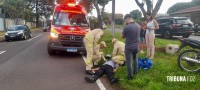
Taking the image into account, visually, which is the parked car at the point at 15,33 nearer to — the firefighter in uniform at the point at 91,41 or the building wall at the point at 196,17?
the firefighter in uniform at the point at 91,41

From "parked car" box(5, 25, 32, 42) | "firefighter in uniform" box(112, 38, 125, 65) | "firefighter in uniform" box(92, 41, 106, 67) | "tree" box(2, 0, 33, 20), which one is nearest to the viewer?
"firefighter in uniform" box(112, 38, 125, 65)

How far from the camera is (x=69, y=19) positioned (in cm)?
1381

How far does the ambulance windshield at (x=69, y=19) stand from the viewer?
13568mm

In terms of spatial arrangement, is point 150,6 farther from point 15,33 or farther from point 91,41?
point 15,33

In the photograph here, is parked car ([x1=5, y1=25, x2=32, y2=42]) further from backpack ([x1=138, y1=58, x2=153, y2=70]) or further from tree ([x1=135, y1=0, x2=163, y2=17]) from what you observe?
backpack ([x1=138, y1=58, x2=153, y2=70])

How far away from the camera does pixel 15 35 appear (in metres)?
25.5

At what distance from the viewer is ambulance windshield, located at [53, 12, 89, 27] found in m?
13.6

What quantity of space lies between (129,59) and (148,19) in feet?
12.3

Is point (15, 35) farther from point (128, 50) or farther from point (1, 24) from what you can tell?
point (1, 24)

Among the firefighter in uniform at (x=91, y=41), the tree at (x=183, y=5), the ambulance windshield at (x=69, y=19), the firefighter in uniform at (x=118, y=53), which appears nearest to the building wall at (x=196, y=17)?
the tree at (x=183, y=5)

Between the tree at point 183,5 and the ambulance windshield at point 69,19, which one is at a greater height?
the tree at point 183,5

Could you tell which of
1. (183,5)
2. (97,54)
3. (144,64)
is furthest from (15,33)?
(183,5)

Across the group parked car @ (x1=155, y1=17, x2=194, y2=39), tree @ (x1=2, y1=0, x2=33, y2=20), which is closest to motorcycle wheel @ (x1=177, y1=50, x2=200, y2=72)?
parked car @ (x1=155, y1=17, x2=194, y2=39)

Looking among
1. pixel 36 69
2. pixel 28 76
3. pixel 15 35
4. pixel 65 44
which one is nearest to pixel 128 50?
pixel 28 76
